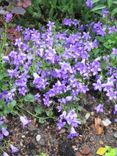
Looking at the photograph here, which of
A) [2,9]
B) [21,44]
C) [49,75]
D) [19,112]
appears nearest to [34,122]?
[19,112]

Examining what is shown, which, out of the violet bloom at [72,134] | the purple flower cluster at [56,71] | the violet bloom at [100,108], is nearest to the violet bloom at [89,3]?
the purple flower cluster at [56,71]

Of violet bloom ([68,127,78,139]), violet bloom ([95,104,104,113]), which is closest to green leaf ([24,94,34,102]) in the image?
violet bloom ([68,127,78,139])

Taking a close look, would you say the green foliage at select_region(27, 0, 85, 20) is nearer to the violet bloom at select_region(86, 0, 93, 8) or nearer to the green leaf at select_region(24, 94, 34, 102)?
the violet bloom at select_region(86, 0, 93, 8)

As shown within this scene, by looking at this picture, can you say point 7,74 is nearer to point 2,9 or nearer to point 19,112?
point 19,112

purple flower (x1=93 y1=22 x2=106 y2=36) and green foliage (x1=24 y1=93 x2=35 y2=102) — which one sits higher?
purple flower (x1=93 y1=22 x2=106 y2=36)

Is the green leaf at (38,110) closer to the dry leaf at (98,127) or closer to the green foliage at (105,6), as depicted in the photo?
the dry leaf at (98,127)
